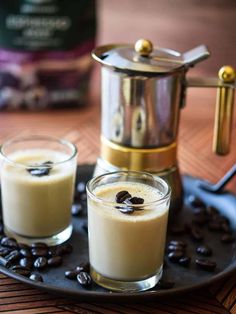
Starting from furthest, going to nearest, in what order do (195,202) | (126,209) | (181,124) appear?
(181,124), (195,202), (126,209)

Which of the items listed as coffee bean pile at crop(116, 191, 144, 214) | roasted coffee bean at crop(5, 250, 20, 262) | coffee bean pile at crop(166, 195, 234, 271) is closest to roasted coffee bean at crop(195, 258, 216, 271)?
coffee bean pile at crop(166, 195, 234, 271)

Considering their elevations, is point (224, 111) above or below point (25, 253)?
above

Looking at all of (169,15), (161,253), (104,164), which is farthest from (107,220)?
(169,15)

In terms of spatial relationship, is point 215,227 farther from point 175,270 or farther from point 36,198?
point 36,198

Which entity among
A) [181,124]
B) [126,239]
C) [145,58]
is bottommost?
[181,124]

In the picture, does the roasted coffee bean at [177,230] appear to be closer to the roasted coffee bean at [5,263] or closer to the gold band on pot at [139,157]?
the gold band on pot at [139,157]

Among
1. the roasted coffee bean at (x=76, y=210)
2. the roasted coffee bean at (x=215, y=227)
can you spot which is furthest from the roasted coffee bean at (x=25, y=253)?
the roasted coffee bean at (x=215, y=227)

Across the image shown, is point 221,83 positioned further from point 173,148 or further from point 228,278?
point 228,278

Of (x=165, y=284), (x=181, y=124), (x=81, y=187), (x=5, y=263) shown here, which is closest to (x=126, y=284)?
(x=165, y=284)
